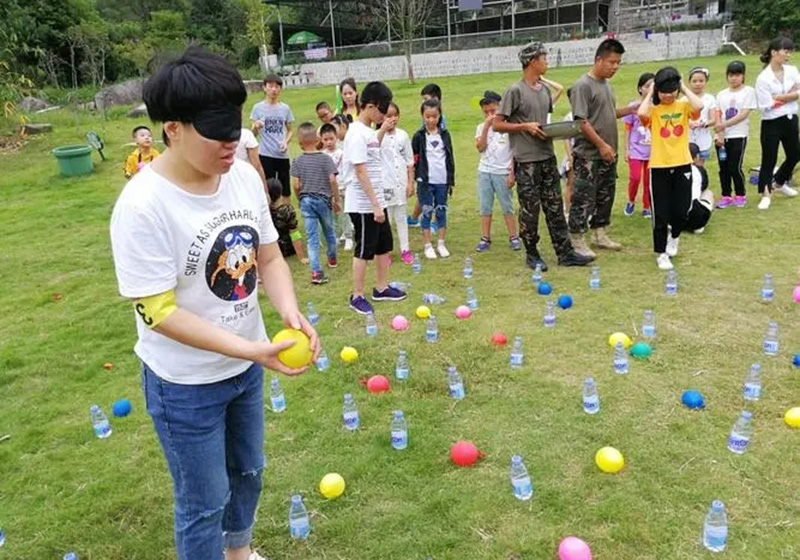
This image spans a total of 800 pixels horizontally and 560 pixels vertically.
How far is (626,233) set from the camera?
26.8 feet

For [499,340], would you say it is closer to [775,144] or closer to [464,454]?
[464,454]

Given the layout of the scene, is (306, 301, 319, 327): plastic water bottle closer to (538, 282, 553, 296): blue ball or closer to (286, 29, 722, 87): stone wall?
(538, 282, 553, 296): blue ball

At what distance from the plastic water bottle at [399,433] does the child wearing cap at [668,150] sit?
4.04 meters

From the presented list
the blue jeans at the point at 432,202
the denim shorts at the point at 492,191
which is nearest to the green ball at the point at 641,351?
the denim shorts at the point at 492,191

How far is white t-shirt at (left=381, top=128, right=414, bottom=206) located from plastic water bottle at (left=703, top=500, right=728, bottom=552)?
4.81m

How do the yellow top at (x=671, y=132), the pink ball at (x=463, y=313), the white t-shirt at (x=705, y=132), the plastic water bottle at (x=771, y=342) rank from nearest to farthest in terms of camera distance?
the plastic water bottle at (x=771, y=342) < the pink ball at (x=463, y=313) < the yellow top at (x=671, y=132) < the white t-shirt at (x=705, y=132)

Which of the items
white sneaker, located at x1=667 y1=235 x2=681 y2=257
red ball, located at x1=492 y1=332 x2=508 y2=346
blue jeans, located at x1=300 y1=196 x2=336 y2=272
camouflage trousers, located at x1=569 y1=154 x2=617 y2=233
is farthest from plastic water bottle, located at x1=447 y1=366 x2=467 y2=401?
white sneaker, located at x1=667 y1=235 x2=681 y2=257

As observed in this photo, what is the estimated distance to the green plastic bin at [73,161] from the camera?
1507cm

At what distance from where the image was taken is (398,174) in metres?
7.36

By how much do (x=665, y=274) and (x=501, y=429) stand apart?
11.2 ft

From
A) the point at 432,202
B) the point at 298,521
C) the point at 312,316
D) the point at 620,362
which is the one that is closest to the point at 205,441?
the point at 298,521

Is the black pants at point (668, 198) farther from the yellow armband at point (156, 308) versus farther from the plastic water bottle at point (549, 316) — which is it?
the yellow armband at point (156, 308)

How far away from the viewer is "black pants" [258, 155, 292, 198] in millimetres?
8852

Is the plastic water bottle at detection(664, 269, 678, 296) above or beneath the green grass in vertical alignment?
→ above
